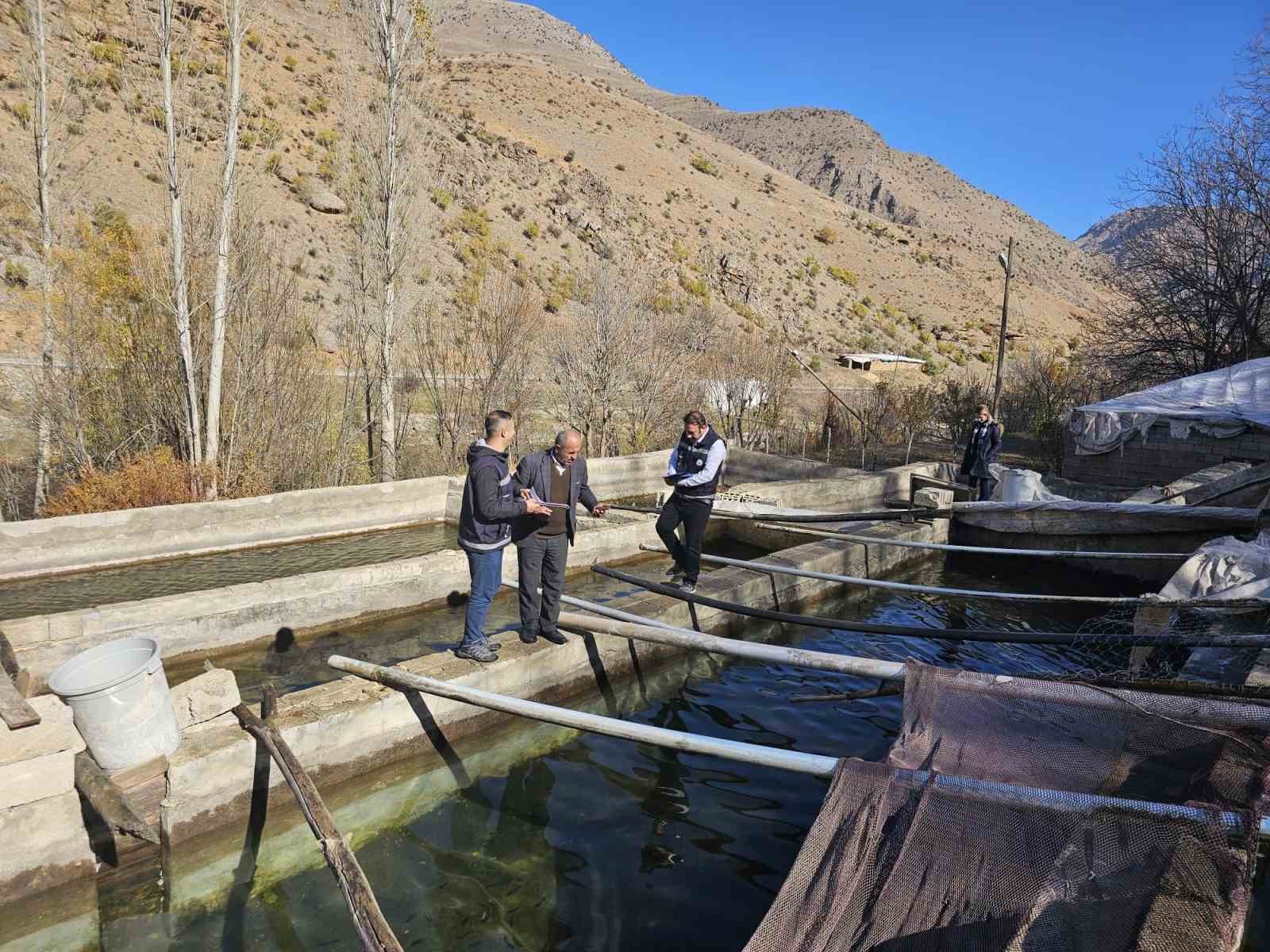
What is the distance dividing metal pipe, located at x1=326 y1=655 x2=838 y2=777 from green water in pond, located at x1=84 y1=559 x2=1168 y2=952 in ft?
2.59

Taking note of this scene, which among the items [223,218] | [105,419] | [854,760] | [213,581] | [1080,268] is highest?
[1080,268]

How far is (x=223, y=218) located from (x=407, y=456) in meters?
6.02

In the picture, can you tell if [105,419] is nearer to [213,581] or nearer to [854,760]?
[213,581]

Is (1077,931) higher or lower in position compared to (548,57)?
lower

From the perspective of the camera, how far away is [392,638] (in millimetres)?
8711

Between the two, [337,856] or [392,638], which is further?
[392,638]

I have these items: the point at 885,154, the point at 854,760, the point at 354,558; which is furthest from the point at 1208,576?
the point at 885,154

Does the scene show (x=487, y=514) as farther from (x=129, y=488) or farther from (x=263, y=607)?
(x=129, y=488)

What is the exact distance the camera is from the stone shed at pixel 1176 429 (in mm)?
16500

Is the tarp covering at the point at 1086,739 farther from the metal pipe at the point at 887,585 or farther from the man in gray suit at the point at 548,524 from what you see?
the metal pipe at the point at 887,585

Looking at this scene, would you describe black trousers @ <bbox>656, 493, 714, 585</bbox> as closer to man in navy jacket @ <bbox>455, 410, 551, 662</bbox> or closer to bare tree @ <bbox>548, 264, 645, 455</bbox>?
man in navy jacket @ <bbox>455, 410, 551, 662</bbox>

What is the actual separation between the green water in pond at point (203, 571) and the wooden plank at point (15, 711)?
3.76 meters

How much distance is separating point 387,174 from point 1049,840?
15.8 m

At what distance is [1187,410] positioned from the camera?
1697 centimetres
